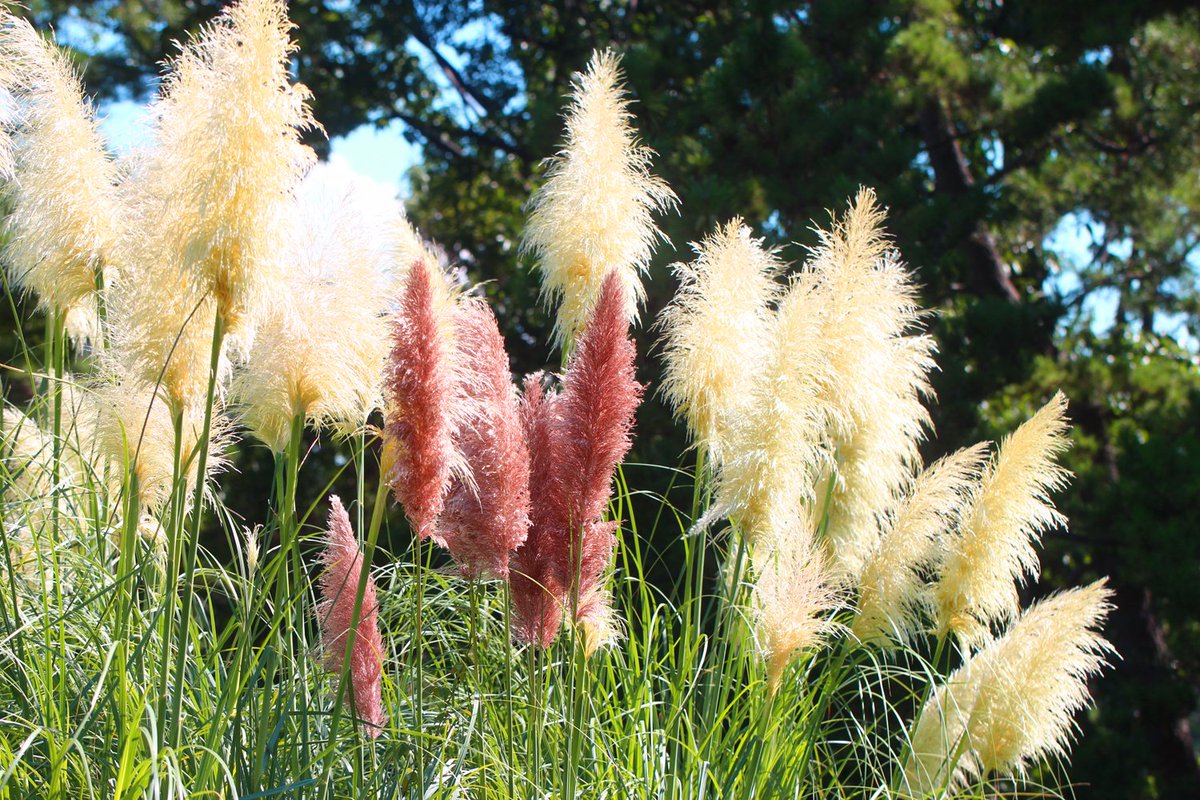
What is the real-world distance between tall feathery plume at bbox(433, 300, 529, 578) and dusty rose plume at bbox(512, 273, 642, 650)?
0.25 feet

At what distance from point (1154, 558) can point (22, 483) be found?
7390mm

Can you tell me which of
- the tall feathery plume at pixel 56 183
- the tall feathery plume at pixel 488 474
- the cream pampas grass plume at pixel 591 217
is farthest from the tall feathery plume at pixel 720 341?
the tall feathery plume at pixel 56 183

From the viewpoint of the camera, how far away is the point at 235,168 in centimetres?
250

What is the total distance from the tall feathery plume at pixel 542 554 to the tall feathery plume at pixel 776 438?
0.57 m

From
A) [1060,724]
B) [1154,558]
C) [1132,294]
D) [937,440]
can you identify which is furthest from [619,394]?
[1132,294]

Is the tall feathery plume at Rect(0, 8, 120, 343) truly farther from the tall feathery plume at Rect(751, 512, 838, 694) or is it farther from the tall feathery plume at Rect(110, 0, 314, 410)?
the tall feathery plume at Rect(751, 512, 838, 694)

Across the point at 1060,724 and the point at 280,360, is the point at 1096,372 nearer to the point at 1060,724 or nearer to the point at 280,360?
the point at 1060,724

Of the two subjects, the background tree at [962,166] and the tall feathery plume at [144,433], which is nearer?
the tall feathery plume at [144,433]

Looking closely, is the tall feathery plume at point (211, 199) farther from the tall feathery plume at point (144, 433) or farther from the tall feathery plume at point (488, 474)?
the tall feathery plume at point (488, 474)

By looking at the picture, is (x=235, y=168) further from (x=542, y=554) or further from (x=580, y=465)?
(x=542, y=554)

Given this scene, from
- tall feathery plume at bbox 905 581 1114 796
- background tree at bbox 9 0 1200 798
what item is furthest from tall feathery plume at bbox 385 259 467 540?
background tree at bbox 9 0 1200 798

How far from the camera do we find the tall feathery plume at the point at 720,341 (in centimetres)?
362

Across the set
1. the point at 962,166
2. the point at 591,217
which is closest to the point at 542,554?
the point at 591,217

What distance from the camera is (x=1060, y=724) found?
361cm
